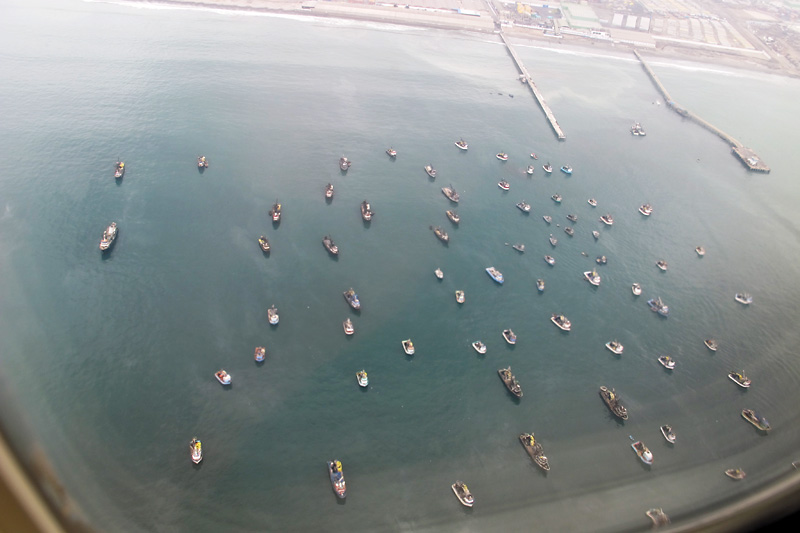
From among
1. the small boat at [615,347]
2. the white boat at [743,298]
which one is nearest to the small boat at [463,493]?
the small boat at [615,347]

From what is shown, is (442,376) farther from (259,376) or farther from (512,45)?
(512,45)

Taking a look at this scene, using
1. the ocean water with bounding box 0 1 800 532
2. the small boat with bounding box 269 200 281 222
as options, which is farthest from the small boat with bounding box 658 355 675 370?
the small boat with bounding box 269 200 281 222

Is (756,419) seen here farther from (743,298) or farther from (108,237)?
(108,237)

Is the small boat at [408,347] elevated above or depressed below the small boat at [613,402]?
above

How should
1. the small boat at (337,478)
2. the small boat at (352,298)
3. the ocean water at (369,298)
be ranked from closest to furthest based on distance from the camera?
the small boat at (337,478)
the ocean water at (369,298)
the small boat at (352,298)

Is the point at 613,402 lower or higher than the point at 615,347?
lower

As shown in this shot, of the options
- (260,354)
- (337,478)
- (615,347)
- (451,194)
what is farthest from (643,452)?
(451,194)

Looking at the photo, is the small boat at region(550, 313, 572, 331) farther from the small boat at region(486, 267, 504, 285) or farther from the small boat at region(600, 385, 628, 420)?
the small boat at region(600, 385, 628, 420)

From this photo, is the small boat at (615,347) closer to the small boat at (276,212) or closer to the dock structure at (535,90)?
the small boat at (276,212)
